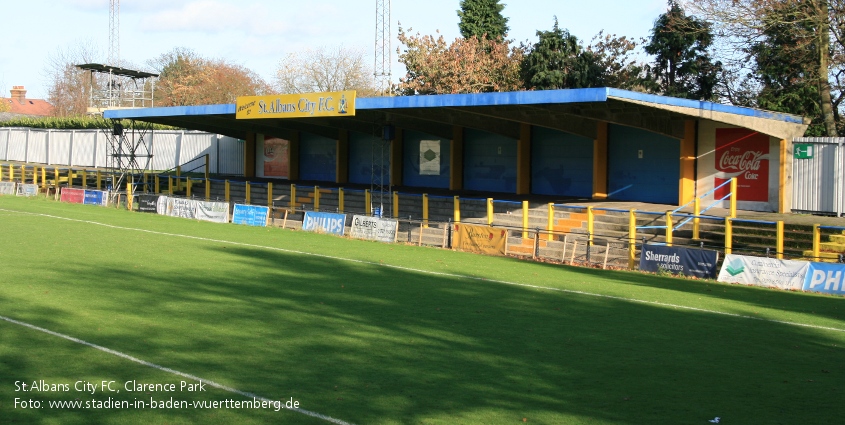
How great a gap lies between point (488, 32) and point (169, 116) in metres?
23.2

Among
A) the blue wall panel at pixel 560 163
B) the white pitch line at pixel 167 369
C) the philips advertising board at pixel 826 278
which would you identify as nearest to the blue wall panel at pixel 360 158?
the blue wall panel at pixel 560 163

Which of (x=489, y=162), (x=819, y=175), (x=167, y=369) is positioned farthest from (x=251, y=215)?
(x=167, y=369)

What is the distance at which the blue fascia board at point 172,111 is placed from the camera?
36.6m

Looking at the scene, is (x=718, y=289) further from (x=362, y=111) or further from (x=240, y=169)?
(x=240, y=169)

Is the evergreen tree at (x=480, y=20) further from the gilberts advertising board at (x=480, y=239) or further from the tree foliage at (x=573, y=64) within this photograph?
the gilberts advertising board at (x=480, y=239)

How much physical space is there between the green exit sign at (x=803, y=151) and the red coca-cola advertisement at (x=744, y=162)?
3.65ft

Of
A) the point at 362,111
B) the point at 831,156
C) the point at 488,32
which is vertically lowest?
the point at 831,156

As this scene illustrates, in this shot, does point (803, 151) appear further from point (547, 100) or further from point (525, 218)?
point (525, 218)

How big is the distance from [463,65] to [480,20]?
18.0ft

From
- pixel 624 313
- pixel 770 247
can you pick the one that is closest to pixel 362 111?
pixel 770 247

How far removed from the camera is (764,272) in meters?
19.9

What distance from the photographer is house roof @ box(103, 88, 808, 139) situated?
2406 cm

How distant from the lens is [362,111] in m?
32.0

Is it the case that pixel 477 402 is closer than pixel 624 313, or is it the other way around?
pixel 477 402
